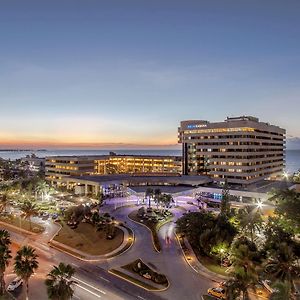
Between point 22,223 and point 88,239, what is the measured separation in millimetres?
28902

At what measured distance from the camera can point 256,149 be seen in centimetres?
14475

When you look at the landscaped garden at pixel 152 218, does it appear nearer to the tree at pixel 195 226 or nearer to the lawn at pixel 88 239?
the lawn at pixel 88 239

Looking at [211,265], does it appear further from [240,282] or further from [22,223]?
[22,223]

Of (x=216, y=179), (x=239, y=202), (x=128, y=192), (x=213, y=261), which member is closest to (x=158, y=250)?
(x=213, y=261)

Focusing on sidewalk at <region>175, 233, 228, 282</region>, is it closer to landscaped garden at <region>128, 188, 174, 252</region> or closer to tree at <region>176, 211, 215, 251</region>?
tree at <region>176, 211, 215, 251</region>

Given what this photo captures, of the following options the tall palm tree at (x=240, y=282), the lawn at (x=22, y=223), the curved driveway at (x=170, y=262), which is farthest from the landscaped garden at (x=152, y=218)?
the tall palm tree at (x=240, y=282)

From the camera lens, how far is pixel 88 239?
77.6m

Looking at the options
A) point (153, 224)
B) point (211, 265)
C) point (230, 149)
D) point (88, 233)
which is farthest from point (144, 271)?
point (230, 149)

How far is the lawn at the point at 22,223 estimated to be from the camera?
87.8m

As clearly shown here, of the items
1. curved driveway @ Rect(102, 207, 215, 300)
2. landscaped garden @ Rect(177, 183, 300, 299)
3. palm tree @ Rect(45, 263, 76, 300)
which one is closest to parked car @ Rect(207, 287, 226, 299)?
curved driveway @ Rect(102, 207, 215, 300)

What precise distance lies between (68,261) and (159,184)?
79.8 metres

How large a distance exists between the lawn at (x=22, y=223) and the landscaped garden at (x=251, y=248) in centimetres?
3988

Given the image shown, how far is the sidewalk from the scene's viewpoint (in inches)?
2196

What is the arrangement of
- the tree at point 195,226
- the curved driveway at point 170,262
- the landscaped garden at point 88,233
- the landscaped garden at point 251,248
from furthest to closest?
the landscaped garden at point 88,233
the tree at point 195,226
the curved driveway at point 170,262
the landscaped garden at point 251,248
